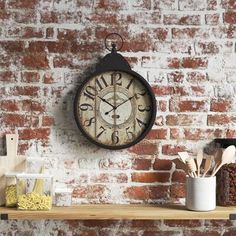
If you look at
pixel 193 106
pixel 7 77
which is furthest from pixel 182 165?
pixel 7 77

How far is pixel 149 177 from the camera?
84.8 inches

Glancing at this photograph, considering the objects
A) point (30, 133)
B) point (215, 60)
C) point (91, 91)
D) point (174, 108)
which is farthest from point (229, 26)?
point (30, 133)

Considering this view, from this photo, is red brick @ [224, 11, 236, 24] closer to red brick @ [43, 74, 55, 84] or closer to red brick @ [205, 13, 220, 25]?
red brick @ [205, 13, 220, 25]

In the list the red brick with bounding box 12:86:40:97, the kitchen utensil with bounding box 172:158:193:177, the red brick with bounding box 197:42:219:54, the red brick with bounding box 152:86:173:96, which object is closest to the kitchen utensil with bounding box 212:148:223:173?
the kitchen utensil with bounding box 172:158:193:177

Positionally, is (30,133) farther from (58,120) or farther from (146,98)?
(146,98)

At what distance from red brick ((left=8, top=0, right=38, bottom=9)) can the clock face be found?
0.44 m

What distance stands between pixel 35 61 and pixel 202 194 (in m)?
0.93

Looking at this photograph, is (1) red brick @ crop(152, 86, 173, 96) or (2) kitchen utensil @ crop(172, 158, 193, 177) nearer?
(2) kitchen utensil @ crop(172, 158, 193, 177)

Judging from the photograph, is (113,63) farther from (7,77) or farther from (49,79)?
(7,77)

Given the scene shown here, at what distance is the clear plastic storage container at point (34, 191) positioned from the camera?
195cm

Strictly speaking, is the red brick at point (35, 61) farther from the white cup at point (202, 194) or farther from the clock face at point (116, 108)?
the white cup at point (202, 194)

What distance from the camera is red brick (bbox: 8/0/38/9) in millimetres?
2130

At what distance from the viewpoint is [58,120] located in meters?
2.13

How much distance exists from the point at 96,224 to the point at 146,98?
61 cm
